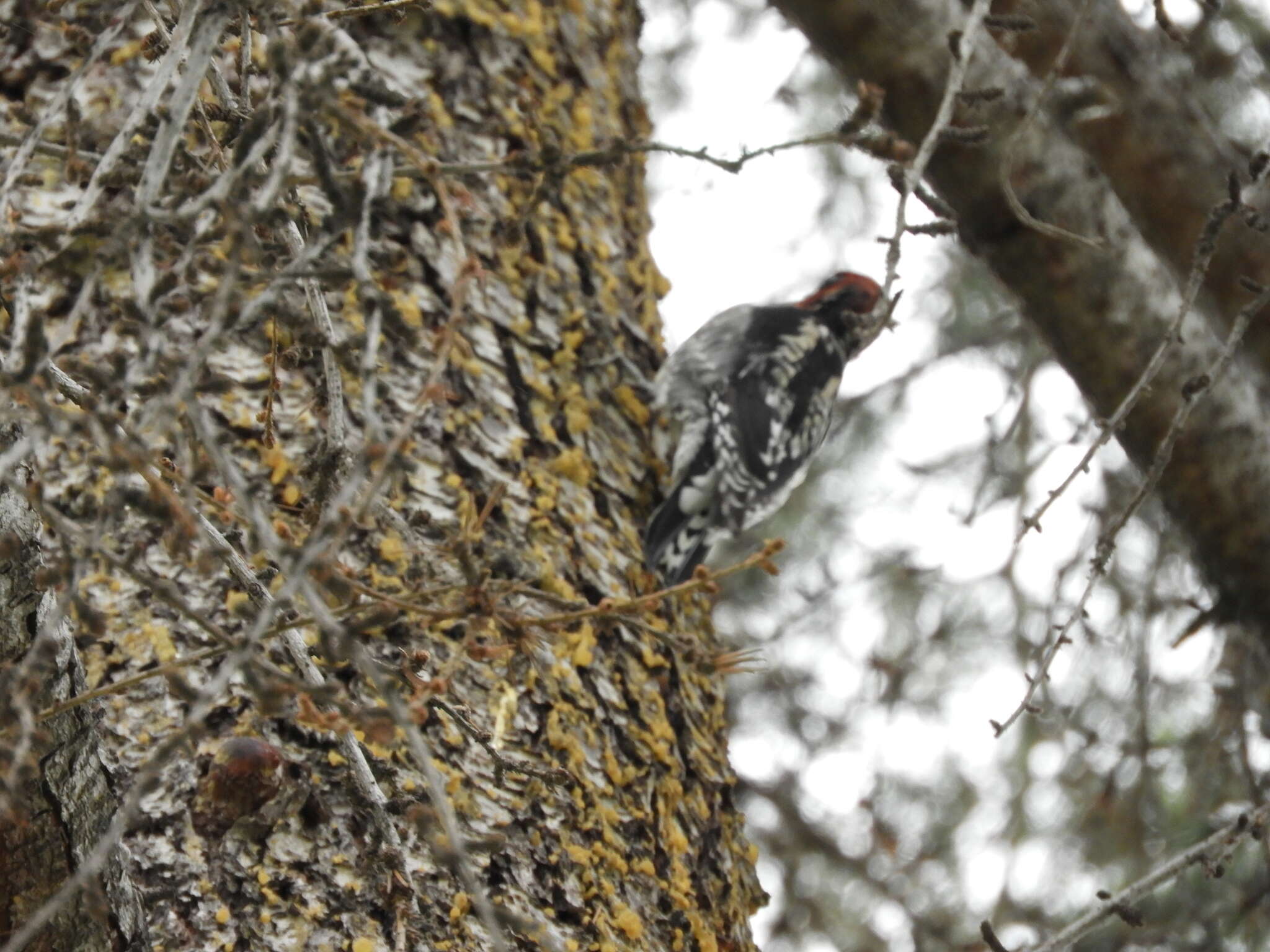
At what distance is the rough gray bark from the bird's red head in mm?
1582

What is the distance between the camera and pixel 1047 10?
3.47 m

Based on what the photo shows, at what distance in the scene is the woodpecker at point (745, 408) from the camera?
10.4 feet

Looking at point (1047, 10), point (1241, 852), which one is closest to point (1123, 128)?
point (1047, 10)

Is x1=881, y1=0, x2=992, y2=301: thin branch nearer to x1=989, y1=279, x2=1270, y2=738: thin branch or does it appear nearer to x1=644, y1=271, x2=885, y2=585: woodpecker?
x1=989, y1=279, x2=1270, y2=738: thin branch

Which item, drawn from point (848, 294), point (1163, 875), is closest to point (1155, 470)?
point (1163, 875)

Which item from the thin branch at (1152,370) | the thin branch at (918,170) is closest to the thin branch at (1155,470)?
the thin branch at (1152,370)

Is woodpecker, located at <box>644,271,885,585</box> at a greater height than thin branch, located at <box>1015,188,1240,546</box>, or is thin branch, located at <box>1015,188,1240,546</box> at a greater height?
woodpecker, located at <box>644,271,885,585</box>

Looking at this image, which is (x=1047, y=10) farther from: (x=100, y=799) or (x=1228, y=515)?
(x=100, y=799)

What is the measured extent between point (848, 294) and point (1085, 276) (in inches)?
71.6

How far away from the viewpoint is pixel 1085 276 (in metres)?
3.12

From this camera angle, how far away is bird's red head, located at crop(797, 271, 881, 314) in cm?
490

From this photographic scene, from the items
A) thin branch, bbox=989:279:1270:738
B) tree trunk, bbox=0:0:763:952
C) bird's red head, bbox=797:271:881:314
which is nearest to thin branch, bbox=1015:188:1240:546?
thin branch, bbox=989:279:1270:738

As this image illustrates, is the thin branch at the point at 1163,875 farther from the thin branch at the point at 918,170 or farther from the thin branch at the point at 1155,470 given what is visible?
the thin branch at the point at 918,170

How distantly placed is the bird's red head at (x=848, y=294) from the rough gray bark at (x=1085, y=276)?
5.19 feet
